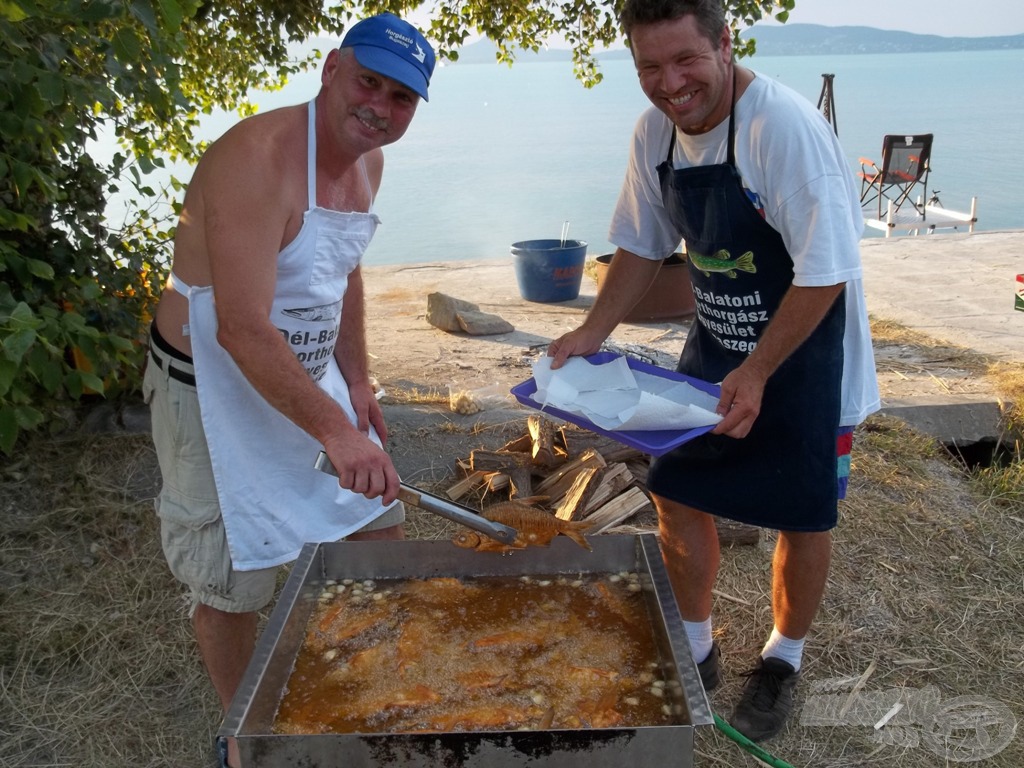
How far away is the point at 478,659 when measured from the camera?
197 centimetres

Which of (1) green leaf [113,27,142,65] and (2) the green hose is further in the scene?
(2) the green hose

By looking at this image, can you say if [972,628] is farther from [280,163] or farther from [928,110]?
[928,110]

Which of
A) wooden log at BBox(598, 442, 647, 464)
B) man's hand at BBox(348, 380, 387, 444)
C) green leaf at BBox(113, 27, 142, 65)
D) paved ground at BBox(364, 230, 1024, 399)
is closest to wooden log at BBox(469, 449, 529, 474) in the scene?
wooden log at BBox(598, 442, 647, 464)

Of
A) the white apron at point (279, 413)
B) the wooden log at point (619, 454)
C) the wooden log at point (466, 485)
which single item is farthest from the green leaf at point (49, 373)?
the wooden log at point (619, 454)

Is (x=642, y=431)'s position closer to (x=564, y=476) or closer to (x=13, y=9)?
(x=13, y=9)

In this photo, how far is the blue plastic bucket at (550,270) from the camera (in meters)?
8.64

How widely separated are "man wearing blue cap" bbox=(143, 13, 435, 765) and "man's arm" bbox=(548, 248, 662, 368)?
2.54 ft

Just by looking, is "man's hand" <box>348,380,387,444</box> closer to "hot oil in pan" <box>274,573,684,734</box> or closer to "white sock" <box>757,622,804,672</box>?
"hot oil in pan" <box>274,573,684,734</box>

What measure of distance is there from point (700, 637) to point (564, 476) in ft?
4.73

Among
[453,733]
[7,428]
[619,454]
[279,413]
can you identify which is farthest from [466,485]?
[453,733]

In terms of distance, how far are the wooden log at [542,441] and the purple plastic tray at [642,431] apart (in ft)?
5.70

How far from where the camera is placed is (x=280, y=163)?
218cm

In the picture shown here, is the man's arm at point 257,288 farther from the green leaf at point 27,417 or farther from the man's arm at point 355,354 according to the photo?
the green leaf at point 27,417

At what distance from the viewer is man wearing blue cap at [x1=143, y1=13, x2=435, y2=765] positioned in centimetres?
209
